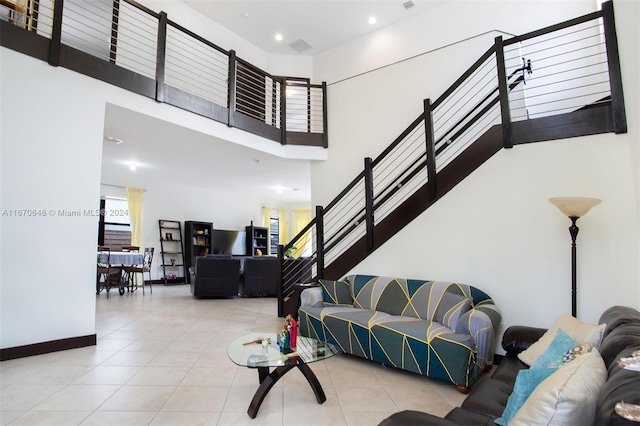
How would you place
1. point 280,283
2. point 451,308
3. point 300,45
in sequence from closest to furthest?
point 451,308 < point 280,283 < point 300,45

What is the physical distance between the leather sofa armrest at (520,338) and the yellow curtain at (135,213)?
8.82 m

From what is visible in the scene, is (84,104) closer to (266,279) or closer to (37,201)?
(37,201)

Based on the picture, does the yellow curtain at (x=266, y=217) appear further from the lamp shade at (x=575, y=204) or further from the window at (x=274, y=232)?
the lamp shade at (x=575, y=204)

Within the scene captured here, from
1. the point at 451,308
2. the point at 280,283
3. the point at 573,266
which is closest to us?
the point at 573,266

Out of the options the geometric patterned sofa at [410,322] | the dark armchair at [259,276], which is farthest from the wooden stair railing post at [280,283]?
the dark armchair at [259,276]

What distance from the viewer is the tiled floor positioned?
2.17m

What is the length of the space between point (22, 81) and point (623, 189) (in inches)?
226

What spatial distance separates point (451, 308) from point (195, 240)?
8394 millimetres

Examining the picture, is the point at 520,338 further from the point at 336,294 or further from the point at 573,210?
the point at 336,294

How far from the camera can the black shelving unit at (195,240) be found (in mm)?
9570

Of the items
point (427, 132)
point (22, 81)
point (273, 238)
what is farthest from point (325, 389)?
point (273, 238)

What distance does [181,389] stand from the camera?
8.44 ft

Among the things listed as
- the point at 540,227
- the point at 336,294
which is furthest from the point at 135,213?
the point at 540,227

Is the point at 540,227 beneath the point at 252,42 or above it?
beneath
